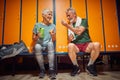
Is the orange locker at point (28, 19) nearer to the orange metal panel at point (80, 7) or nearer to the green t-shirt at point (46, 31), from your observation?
the green t-shirt at point (46, 31)

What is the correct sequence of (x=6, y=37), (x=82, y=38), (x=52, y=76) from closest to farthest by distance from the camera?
(x=52, y=76) → (x=82, y=38) → (x=6, y=37)

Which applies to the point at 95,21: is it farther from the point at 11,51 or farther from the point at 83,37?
the point at 11,51

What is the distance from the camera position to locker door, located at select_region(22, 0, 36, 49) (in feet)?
10.7

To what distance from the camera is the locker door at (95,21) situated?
328cm

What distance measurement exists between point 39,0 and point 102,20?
4.50 ft

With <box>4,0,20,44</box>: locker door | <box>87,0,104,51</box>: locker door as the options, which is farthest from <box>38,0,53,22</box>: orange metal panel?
<box>87,0,104,51</box>: locker door

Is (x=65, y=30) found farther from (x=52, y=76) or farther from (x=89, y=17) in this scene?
(x=52, y=76)

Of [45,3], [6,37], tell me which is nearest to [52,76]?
[6,37]

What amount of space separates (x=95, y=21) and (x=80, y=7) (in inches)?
16.7

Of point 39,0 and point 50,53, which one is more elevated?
point 39,0

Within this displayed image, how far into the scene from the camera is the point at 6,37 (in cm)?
327

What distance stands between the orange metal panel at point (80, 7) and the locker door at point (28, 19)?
0.85m

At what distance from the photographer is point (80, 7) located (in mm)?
3367

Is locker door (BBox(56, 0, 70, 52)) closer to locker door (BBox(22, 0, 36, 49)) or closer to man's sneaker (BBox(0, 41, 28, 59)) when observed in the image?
locker door (BBox(22, 0, 36, 49))
